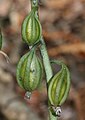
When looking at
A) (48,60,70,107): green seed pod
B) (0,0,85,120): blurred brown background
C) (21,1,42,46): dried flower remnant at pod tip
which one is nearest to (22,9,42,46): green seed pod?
(21,1,42,46): dried flower remnant at pod tip

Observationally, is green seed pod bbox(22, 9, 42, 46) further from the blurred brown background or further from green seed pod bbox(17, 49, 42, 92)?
the blurred brown background

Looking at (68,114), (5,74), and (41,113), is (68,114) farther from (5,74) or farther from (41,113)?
(5,74)

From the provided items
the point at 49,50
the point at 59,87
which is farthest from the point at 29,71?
the point at 49,50

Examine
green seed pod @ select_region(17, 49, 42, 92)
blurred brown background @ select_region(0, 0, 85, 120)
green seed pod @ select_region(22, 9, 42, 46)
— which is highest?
green seed pod @ select_region(22, 9, 42, 46)

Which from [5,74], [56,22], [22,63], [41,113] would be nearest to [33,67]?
[22,63]

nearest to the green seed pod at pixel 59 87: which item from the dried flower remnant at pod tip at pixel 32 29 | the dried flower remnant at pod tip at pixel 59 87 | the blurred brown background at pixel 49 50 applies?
the dried flower remnant at pod tip at pixel 59 87
